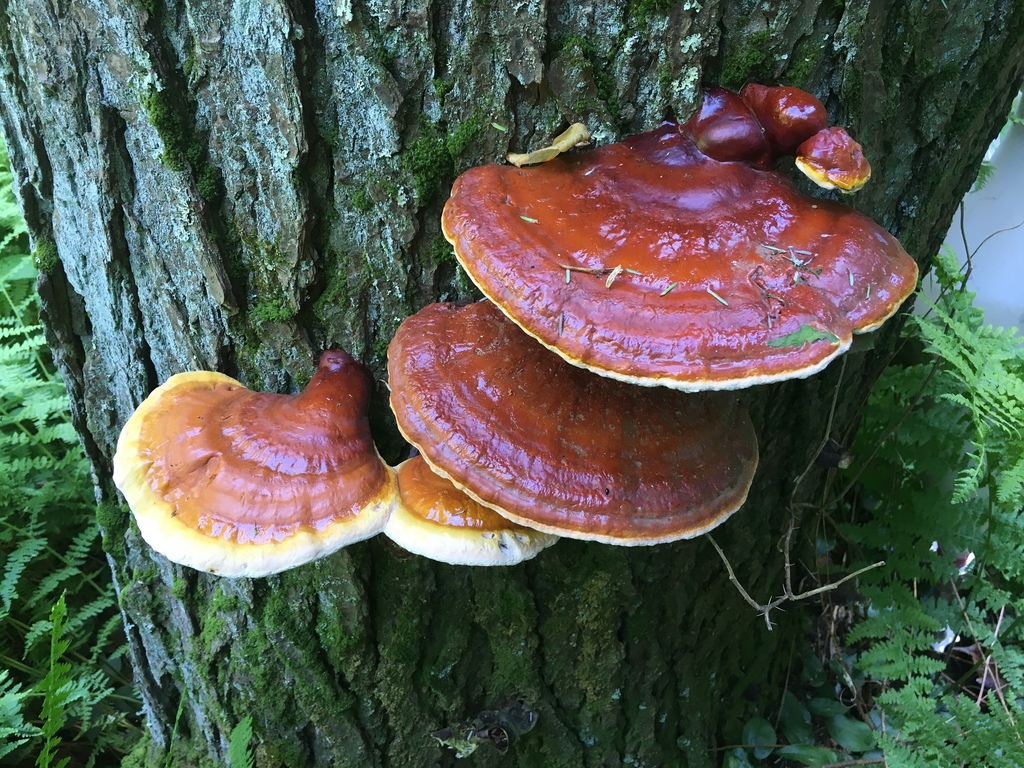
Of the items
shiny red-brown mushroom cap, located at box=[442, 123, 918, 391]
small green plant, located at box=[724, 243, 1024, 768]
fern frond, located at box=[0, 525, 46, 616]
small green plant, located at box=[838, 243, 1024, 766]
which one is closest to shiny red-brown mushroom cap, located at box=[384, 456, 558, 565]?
shiny red-brown mushroom cap, located at box=[442, 123, 918, 391]

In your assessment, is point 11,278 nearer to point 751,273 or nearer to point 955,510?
point 751,273

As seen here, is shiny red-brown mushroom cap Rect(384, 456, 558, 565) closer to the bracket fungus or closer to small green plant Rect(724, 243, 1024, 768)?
the bracket fungus

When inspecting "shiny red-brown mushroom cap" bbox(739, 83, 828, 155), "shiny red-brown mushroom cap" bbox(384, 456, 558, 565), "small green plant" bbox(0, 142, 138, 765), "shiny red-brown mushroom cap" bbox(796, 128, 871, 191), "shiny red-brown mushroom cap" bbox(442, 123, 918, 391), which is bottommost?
"small green plant" bbox(0, 142, 138, 765)

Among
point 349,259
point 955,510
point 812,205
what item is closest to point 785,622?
point 955,510

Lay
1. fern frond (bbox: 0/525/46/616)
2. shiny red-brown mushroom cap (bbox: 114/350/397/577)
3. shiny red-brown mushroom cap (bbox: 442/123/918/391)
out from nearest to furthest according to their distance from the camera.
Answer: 1. shiny red-brown mushroom cap (bbox: 442/123/918/391)
2. shiny red-brown mushroom cap (bbox: 114/350/397/577)
3. fern frond (bbox: 0/525/46/616)

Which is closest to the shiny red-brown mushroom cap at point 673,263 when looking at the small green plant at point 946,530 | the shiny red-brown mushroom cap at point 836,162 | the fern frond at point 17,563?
the shiny red-brown mushroom cap at point 836,162

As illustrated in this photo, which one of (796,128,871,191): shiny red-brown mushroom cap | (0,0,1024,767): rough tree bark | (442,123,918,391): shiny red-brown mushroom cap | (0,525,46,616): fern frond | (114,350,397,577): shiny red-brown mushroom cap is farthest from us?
(0,525,46,616): fern frond

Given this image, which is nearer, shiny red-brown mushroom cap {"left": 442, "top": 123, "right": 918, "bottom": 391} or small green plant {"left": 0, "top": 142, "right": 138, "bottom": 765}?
shiny red-brown mushroom cap {"left": 442, "top": 123, "right": 918, "bottom": 391}
